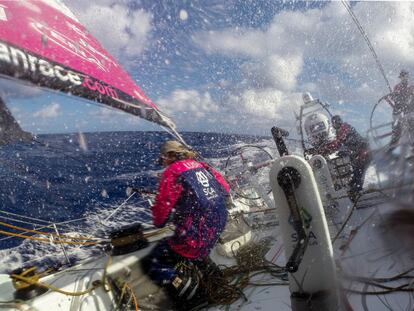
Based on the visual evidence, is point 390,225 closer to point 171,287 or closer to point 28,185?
point 171,287

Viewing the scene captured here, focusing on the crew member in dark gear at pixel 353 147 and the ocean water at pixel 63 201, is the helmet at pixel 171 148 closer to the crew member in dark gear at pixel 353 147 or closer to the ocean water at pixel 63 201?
the ocean water at pixel 63 201

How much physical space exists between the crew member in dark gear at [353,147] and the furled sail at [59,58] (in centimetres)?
544

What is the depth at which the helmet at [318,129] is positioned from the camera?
375 inches

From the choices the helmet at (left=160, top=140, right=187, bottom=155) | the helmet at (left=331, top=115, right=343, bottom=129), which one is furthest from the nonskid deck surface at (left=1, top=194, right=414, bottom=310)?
the helmet at (left=331, top=115, right=343, bottom=129)

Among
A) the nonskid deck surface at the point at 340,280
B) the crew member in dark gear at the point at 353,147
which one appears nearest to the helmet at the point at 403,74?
the crew member in dark gear at the point at 353,147

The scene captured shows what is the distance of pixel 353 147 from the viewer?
7.92 m

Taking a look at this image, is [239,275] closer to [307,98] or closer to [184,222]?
[184,222]

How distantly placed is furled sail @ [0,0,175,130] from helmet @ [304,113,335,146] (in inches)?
284

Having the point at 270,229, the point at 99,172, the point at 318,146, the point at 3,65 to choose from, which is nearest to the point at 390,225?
the point at 270,229

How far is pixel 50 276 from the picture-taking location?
3.05m

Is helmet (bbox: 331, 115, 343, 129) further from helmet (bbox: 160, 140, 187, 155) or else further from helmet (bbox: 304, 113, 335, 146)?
helmet (bbox: 160, 140, 187, 155)

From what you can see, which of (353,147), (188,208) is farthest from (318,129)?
(188,208)

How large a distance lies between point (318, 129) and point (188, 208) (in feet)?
25.0

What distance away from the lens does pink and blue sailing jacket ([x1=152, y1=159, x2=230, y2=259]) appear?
9.53 feet
